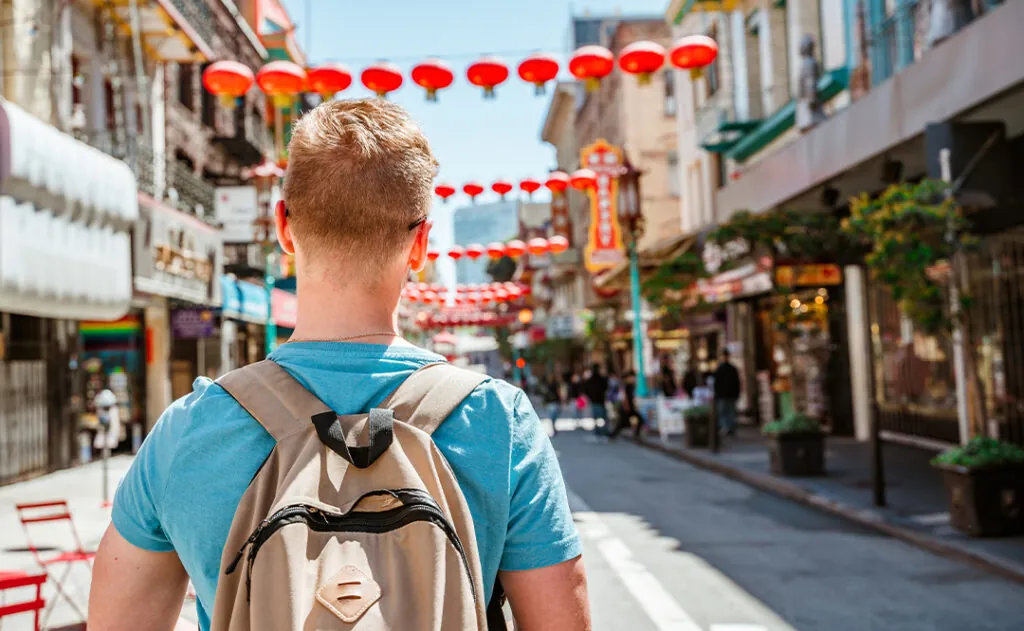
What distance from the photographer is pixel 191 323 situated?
21.0 meters

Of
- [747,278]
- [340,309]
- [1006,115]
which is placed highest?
[1006,115]

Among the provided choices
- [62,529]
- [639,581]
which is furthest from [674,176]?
[639,581]

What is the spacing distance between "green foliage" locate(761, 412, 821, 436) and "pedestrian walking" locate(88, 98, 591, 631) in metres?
12.9

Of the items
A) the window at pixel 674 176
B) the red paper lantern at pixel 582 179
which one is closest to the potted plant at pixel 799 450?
the red paper lantern at pixel 582 179

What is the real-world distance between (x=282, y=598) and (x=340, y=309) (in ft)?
1.63

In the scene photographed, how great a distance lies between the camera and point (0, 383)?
1505cm

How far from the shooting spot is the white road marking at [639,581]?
20.6ft

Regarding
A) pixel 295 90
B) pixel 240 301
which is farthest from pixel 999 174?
pixel 240 301

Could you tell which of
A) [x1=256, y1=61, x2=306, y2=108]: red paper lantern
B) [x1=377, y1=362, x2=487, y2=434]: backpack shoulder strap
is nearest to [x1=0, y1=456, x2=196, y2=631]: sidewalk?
[x1=377, y1=362, x2=487, y2=434]: backpack shoulder strap

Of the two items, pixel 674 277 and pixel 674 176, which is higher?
pixel 674 176

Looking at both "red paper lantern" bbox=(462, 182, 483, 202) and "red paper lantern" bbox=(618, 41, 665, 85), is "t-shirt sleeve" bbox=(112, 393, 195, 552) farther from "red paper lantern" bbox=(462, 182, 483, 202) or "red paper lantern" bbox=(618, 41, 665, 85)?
"red paper lantern" bbox=(462, 182, 483, 202)

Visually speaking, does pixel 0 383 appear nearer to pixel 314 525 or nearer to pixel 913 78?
pixel 913 78

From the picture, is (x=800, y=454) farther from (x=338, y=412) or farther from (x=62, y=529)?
(x=338, y=412)

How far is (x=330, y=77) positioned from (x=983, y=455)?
7.94 meters
